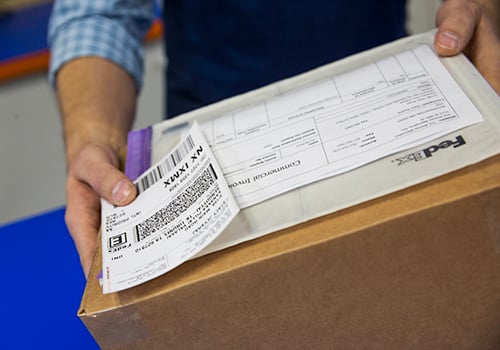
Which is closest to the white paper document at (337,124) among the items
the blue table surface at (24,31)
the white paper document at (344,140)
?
the white paper document at (344,140)

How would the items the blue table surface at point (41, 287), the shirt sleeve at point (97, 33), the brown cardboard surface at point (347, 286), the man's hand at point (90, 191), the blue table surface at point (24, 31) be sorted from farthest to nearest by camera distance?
the blue table surface at point (24, 31) → the shirt sleeve at point (97, 33) → the blue table surface at point (41, 287) → the man's hand at point (90, 191) → the brown cardboard surface at point (347, 286)

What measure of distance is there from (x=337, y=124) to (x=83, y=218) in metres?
0.25

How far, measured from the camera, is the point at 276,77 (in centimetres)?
87

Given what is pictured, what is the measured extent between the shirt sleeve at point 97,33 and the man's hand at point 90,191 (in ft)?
0.59

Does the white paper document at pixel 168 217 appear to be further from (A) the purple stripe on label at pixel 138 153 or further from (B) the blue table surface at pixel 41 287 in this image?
(B) the blue table surface at pixel 41 287

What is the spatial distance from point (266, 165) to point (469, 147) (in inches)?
5.5

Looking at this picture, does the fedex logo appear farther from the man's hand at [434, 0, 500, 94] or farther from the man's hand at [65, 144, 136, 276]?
the man's hand at [65, 144, 136, 276]

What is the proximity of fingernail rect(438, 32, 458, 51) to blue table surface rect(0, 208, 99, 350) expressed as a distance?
0.41 metres

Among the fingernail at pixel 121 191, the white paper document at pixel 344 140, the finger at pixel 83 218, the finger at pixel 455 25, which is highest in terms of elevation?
the finger at pixel 455 25

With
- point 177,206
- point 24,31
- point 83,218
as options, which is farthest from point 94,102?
point 24,31

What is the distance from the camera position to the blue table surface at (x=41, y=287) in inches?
23.2

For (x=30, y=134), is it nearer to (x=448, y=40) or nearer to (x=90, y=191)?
(x=90, y=191)

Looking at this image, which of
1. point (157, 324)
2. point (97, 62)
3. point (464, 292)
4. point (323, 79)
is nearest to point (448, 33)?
point (323, 79)

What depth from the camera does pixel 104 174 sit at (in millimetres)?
503
